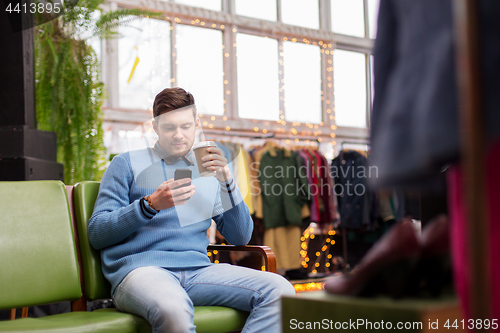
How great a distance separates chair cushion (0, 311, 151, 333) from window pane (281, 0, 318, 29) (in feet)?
17.0

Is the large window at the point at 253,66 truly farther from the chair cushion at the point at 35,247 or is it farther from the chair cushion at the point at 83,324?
the chair cushion at the point at 83,324

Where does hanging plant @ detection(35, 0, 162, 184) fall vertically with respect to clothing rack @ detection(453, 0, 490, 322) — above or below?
above

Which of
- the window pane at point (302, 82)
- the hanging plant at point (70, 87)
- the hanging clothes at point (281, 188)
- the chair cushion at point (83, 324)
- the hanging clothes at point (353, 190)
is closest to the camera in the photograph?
the chair cushion at point (83, 324)

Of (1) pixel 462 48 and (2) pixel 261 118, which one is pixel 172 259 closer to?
(1) pixel 462 48

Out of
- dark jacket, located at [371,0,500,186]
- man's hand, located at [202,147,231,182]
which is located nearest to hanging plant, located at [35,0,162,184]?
man's hand, located at [202,147,231,182]

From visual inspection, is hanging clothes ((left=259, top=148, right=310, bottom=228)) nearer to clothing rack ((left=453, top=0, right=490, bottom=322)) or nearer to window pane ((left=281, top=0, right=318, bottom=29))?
window pane ((left=281, top=0, right=318, bottom=29))

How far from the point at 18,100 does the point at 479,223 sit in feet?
7.49

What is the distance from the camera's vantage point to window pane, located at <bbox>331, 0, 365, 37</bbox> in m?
6.44

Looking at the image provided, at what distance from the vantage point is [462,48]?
522 mm

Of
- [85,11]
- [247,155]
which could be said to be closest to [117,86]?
[247,155]

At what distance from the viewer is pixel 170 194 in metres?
1.58

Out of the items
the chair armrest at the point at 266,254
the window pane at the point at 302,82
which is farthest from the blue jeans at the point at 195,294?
the window pane at the point at 302,82

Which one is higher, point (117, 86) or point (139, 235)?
point (117, 86)

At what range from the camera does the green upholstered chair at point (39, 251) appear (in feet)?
5.03
